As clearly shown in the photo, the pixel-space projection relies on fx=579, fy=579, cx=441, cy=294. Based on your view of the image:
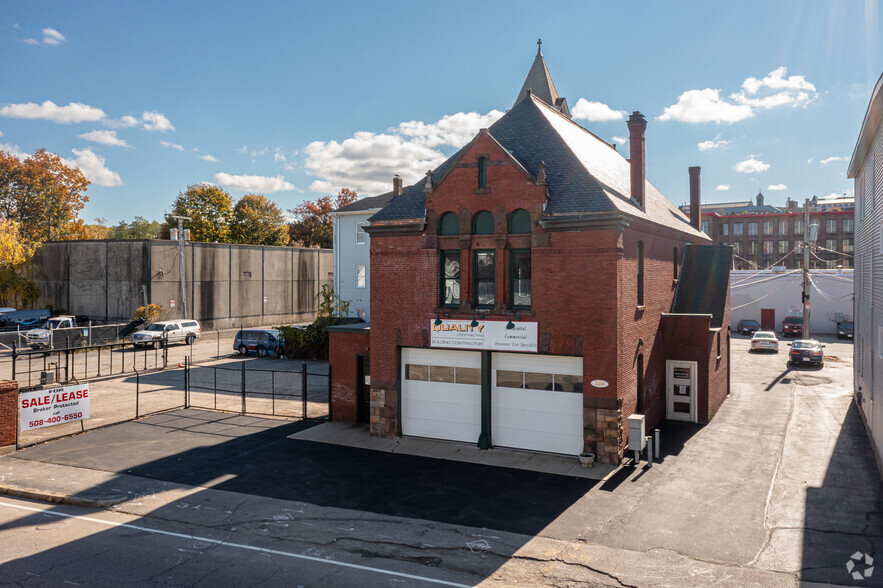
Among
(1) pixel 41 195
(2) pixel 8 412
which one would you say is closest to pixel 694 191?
(2) pixel 8 412

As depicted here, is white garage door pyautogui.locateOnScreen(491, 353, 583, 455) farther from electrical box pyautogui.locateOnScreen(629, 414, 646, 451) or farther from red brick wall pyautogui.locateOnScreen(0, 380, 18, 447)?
red brick wall pyautogui.locateOnScreen(0, 380, 18, 447)

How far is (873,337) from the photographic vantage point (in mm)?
17953

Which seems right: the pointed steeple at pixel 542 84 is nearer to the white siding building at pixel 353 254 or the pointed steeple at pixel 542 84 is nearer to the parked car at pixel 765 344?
the white siding building at pixel 353 254

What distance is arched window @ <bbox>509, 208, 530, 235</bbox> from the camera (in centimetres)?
1852

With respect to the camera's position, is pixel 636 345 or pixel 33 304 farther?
pixel 33 304

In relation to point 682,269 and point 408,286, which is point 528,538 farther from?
point 682,269

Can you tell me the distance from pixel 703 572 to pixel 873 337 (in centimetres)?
1189

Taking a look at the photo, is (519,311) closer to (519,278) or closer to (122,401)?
(519,278)

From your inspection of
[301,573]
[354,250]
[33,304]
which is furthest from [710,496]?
[33,304]

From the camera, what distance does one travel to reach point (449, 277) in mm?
19688

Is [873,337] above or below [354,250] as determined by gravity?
below

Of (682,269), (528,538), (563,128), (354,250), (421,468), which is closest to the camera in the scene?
(528,538)

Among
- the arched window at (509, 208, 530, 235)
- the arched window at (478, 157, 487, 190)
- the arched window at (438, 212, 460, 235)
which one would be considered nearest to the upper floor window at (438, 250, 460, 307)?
the arched window at (438, 212, 460, 235)

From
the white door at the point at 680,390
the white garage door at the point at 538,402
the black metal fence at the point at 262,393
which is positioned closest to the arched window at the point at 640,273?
the white garage door at the point at 538,402
